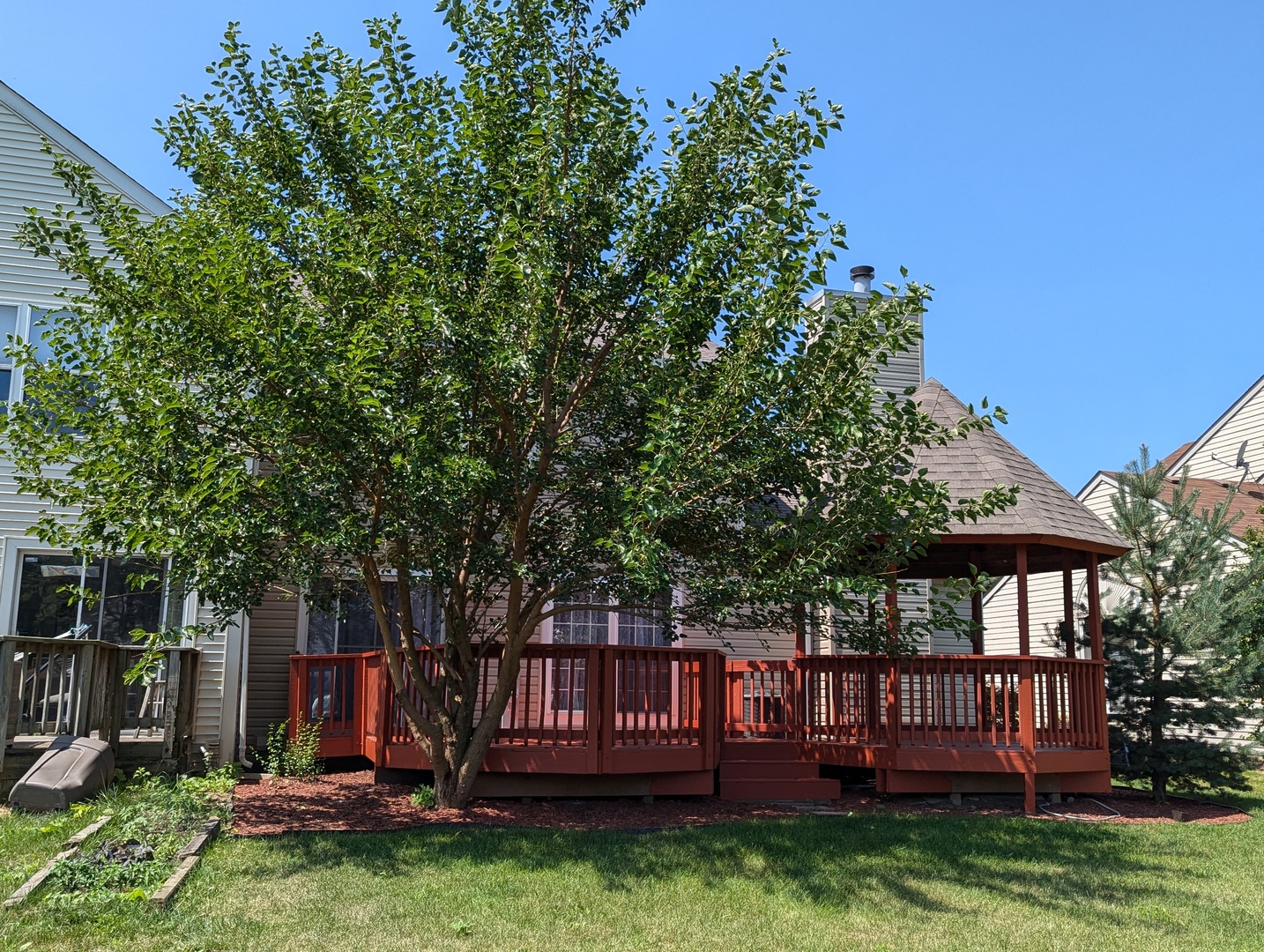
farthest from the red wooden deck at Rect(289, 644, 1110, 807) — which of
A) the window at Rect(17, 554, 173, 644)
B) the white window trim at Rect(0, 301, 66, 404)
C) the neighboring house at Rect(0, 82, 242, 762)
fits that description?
the white window trim at Rect(0, 301, 66, 404)

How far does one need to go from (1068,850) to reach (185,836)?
6.69 metres

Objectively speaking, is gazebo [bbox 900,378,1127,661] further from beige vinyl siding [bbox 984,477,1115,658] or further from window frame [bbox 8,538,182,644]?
window frame [bbox 8,538,182,644]

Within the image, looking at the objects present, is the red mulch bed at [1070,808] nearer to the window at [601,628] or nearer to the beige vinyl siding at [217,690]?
the window at [601,628]

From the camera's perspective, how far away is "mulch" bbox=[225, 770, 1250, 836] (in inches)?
328

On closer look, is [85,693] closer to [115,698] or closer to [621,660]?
[115,698]

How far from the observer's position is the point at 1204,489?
20531 millimetres

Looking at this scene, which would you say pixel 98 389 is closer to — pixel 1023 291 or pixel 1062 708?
pixel 1062 708

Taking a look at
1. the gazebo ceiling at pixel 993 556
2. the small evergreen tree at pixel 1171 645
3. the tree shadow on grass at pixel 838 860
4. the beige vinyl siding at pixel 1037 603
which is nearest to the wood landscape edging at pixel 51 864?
the tree shadow on grass at pixel 838 860

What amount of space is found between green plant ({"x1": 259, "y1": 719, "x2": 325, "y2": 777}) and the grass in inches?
124

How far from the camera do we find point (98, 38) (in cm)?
939

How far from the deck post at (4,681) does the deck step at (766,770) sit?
6.30 m

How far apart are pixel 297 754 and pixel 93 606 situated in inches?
104

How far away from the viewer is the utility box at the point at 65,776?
7812mm

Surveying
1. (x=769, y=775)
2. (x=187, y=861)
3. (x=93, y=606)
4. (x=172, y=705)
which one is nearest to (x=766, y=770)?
(x=769, y=775)
